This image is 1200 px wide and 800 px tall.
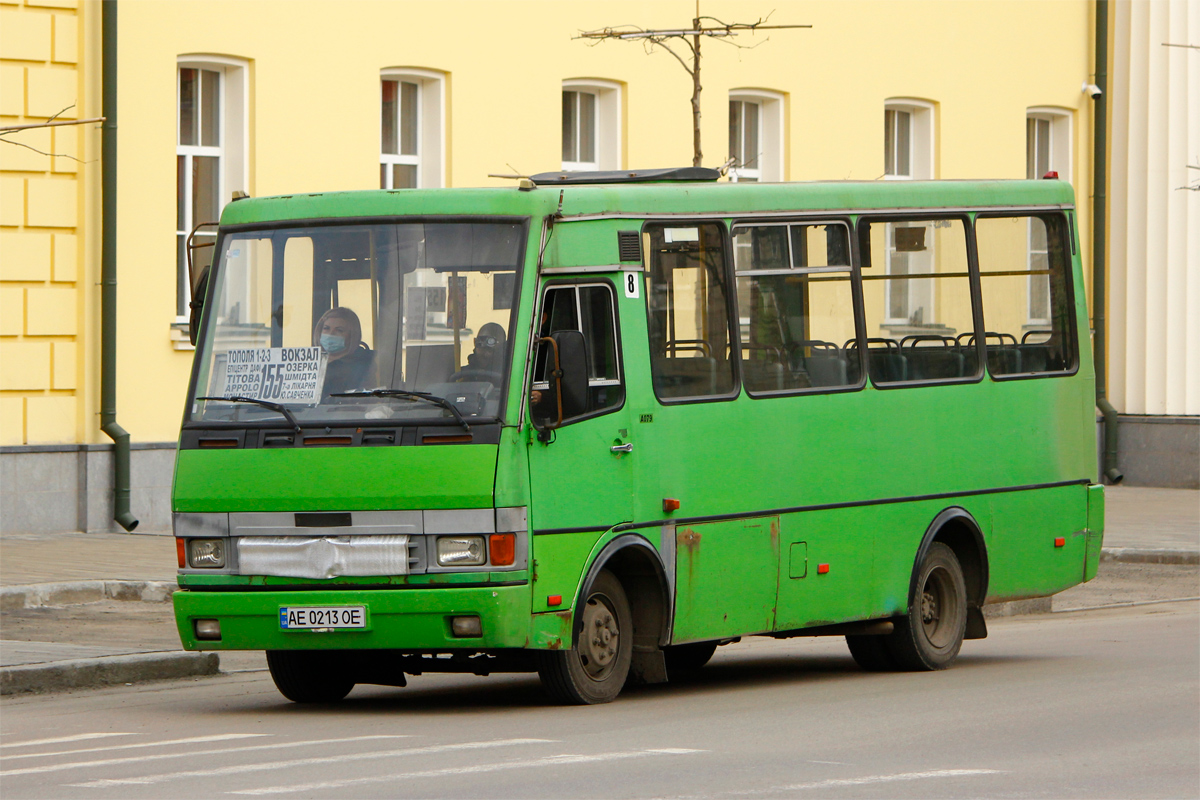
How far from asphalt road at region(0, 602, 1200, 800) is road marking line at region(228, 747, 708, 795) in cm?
2

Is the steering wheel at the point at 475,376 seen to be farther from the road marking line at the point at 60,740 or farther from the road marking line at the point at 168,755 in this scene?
the road marking line at the point at 60,740

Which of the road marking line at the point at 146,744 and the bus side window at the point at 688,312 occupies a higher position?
the bus side window at the point at 688,312

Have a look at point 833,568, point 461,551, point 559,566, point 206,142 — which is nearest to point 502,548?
point 461,551

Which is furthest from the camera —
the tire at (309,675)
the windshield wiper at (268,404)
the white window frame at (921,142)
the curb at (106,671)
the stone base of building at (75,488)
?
the white window frame at (921,142)

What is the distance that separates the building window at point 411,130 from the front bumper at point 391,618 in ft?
46.0

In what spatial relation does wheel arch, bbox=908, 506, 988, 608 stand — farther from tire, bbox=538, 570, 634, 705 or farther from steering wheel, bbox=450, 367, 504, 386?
steering wheel, bbox=450, 367, 504, 386

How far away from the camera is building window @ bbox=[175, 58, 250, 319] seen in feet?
73.5

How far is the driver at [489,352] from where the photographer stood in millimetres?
10578

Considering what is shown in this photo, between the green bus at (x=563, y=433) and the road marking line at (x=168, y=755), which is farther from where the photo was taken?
the green bus at (x=563, y=433)

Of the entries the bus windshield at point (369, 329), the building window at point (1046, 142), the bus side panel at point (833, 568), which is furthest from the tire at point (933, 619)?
the building window at point (1046, 142)

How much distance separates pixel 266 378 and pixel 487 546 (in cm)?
145

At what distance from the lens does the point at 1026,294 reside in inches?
557

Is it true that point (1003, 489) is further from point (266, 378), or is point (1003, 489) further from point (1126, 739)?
point (266, 378)

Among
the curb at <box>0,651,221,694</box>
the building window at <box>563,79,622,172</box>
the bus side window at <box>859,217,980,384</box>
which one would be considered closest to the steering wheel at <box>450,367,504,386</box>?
the bus side window at <box>859,217,980,384</box>
